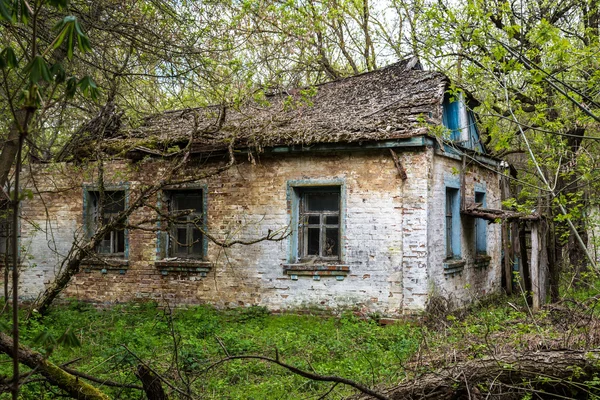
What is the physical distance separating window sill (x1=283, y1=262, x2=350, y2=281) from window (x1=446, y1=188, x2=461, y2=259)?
2545mm

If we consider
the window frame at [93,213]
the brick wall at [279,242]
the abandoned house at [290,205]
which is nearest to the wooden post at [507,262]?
the abandoned house at [290,205]

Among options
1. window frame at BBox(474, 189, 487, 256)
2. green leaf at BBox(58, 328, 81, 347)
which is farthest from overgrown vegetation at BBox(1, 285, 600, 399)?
green leaf at BBox(58, 328, 81, 347)

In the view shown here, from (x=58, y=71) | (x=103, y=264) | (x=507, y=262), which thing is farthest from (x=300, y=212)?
(x=58, y=71)

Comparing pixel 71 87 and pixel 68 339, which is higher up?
pixel 71 87

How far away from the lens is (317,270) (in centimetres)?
1063

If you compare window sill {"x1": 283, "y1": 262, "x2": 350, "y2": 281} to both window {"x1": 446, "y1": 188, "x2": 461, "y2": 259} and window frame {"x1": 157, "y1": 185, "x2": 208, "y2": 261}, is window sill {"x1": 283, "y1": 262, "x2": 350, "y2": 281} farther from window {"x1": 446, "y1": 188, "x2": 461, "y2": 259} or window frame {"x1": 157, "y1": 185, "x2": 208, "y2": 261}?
window {"x1": 446, "y1": 188, "x2": 461, "y2": 259}

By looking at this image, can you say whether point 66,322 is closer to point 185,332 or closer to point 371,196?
point 185,332

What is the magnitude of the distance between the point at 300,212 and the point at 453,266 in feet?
9.94

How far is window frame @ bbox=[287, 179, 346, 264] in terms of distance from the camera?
34.8 feet

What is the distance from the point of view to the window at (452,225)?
11.9 metres

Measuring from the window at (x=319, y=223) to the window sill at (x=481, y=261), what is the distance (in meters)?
3.60

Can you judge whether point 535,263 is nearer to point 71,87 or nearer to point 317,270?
point 317,270

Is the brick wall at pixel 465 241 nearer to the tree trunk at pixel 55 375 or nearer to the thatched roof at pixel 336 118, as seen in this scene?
the thatched roof at pixel 336 118

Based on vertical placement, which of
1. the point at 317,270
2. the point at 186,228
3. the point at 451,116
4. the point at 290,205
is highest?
the point at 451,116
